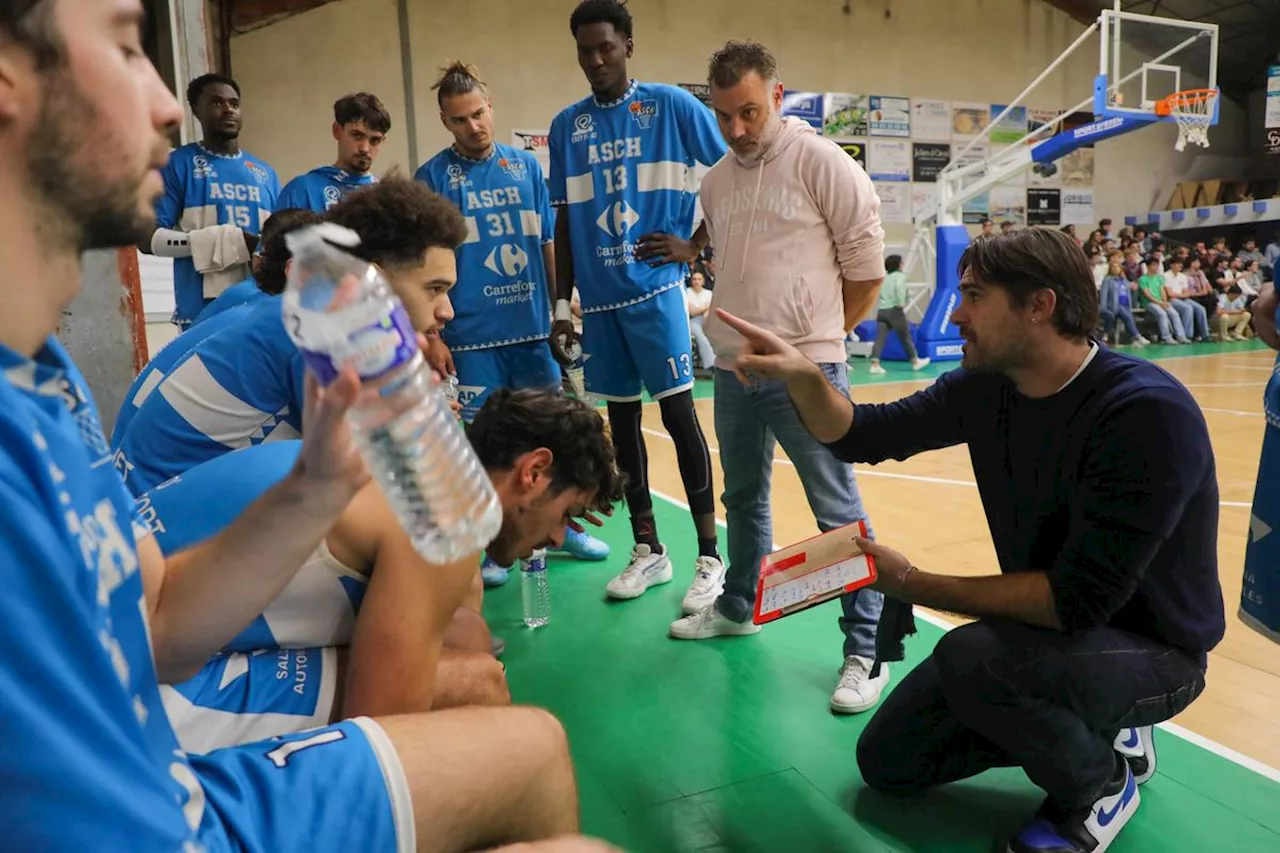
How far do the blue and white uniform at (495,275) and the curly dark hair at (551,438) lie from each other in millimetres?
1593

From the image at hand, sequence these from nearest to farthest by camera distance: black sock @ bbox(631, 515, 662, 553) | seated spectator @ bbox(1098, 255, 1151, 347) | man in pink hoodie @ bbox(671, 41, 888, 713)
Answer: man in pink hoodie @ bbox(671, 41, 888, 713), black sock @ bbox(631, 515, 662, 553), seated spectator @ bbox(1098, 255, 1151, 347)

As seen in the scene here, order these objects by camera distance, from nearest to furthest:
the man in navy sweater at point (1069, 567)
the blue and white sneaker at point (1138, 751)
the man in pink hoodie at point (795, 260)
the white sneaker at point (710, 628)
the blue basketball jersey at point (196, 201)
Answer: the man in navy sweater at point (1069, 567) < the blue and white sneaker at point (1138, 751) < the man in pink hoodie at point (795, 260) < the white sneaker at point (710, 628) < the blue basketball jersey at point (196, 201)

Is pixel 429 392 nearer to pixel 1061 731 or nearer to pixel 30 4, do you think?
pixel 30 4

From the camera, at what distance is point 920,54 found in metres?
15.6

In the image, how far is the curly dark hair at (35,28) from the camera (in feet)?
2.38

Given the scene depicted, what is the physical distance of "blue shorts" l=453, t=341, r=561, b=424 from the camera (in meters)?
3.55

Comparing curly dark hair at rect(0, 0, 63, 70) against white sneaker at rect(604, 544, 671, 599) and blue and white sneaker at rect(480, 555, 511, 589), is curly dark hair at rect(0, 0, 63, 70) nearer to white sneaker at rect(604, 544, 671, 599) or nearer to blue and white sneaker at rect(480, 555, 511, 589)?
white sneaker at rect(604, 544, 671, 599)

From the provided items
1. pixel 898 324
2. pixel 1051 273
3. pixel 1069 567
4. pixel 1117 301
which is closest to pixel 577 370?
pixel 1051 273

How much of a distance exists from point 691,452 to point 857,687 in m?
1.10

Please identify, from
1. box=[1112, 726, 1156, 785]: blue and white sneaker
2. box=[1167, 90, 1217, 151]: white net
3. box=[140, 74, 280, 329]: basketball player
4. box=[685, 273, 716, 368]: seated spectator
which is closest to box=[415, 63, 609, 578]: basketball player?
box=[140, 74, 280, 329]: basketball player

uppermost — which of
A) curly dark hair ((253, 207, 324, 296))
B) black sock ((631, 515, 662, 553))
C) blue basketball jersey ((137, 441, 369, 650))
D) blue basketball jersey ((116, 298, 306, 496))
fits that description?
curly dark hair ((253, 207, 324, 296))

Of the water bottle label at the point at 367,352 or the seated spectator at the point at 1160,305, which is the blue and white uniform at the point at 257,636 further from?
the seated spectator at the point at 1160,305

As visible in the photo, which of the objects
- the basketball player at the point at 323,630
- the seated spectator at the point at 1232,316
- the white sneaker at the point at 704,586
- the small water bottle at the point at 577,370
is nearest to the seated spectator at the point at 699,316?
the small water bottle at the point at 577,370

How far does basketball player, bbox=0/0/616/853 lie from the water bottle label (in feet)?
0.07
